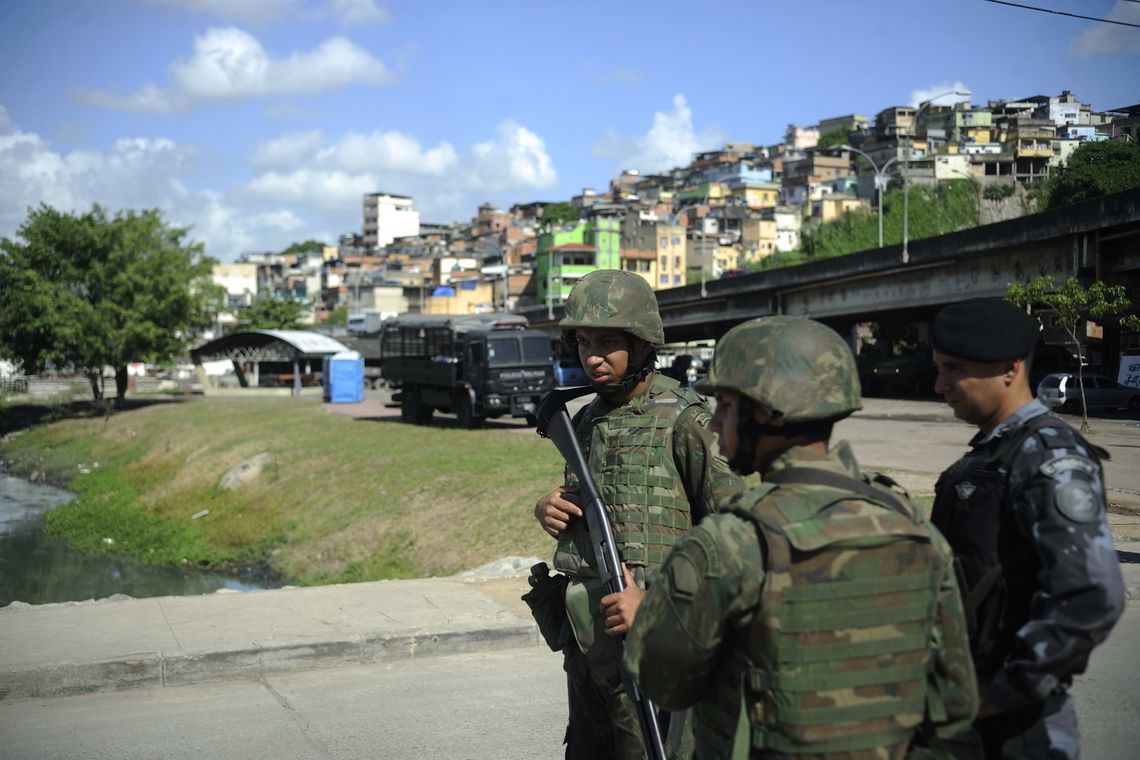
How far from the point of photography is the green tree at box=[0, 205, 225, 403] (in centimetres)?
4569

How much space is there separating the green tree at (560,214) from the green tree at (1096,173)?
128631mm

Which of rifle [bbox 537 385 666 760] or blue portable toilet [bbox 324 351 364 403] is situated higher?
rifle [bbox 537 385 666 760]

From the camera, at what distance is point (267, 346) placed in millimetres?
62375

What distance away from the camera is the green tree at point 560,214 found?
15938 cm

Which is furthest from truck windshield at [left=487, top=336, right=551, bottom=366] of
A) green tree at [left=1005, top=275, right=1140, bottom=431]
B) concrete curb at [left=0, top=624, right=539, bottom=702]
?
concrete curb at [left=0, top=624, right=539, bottom=702]

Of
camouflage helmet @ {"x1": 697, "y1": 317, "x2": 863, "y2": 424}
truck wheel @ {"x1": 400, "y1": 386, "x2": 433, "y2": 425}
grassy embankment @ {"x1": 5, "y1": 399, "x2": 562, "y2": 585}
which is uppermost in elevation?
camouflage helmet @ {"x1": 697, "y1": 317, "x2": 863, "y2": 424}

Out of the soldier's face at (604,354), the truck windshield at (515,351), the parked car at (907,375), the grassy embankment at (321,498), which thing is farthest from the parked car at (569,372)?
the soldier's face at (604,354)

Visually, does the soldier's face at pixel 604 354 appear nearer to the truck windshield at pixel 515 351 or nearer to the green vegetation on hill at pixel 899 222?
the truck windshield at pixel 515 351

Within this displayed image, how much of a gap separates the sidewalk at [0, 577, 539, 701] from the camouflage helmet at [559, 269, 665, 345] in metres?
4.20

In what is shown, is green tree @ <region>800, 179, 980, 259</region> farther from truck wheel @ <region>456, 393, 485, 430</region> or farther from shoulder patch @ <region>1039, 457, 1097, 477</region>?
shoulder patch @ <region>1039, 457, 1097, 477</region>

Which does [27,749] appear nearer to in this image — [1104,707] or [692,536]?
[692,536]

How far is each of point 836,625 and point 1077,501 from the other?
26.8 inches

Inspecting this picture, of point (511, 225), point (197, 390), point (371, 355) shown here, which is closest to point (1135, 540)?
point (197, 390)

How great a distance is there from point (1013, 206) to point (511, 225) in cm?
12743
